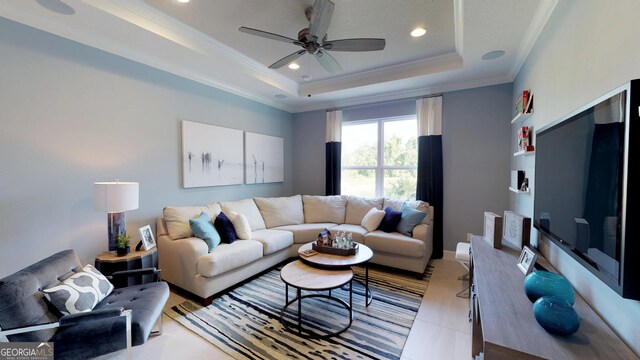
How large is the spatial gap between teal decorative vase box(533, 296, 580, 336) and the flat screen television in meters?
0.19

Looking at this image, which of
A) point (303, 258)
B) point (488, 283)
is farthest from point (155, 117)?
point (488, 283)

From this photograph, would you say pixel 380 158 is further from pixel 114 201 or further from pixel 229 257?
pixel 114 201

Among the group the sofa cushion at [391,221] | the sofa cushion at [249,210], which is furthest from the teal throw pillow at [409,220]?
the sofa cushion at [249,210]

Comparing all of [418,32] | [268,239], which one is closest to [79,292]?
[268,239]

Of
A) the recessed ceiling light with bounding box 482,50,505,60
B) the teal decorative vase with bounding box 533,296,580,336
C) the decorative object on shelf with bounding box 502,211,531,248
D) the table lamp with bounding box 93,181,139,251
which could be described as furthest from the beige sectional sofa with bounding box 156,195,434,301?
the teal decorative vase with bounding box 533,296,580,336

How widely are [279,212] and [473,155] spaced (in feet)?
10.1

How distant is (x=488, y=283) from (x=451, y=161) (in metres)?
2.62

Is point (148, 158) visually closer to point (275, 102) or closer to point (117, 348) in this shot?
point (117, 348)

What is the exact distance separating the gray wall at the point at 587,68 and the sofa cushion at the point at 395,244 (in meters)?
1.23

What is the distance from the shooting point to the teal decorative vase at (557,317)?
105cm

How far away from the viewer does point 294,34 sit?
273 centimetres

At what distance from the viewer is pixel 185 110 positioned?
341 centimetres

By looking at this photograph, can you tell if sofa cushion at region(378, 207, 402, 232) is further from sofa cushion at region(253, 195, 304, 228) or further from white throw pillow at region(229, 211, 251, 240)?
white throw pillow at region(229, 211, 251, 240)

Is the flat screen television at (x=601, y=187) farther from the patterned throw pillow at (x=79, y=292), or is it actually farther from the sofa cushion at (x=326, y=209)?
the sofa cushion at (x=326, y=209)
